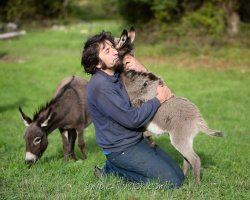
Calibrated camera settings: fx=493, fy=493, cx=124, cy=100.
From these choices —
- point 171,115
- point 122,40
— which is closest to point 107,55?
point 122,40

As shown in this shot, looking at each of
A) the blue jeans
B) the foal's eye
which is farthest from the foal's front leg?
the blue jeans

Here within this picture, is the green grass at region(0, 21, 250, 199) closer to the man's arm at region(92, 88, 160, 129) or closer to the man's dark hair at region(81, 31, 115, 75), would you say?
the man's arm at region(92, 88, 160, 129)

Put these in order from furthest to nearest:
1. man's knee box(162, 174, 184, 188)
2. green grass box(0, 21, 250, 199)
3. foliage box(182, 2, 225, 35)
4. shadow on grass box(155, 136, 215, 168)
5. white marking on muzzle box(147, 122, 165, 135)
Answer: foliage box(182, 2, 225, 35) < shadow on grass box(155, 136, 215, 168) < white marking on muzzle box(147, 122, 165, 135) < man's knee box(162, 174, 184, 188) < green grass box(0, 21, 250, 199)

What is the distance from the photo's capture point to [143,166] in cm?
597

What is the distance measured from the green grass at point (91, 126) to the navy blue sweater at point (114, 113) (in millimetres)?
501

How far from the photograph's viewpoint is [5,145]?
364 inches

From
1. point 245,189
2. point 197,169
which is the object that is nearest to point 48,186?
point 197,169

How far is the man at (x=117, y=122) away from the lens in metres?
5.83

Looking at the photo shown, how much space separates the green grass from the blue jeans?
0.18 meters

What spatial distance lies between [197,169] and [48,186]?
6.07 ft

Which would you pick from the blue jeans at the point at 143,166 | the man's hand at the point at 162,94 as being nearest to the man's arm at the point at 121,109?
the man's hand at the point at 162,94

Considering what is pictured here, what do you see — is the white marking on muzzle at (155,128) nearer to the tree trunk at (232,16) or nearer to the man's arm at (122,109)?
the man's arm at (122,109)

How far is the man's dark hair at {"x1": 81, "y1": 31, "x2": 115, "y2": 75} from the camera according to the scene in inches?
235

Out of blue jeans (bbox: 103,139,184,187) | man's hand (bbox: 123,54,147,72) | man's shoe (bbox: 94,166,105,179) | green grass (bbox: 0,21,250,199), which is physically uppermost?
man's hand (bbox: 123,54,147,72)
